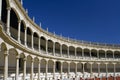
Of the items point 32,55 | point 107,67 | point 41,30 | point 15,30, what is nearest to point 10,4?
point 15,30

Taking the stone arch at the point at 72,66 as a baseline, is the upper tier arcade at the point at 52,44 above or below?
above

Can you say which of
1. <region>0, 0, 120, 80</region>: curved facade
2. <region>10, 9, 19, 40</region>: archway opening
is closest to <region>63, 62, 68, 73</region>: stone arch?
<region>0, 0, 120, 80</region>: curved facade

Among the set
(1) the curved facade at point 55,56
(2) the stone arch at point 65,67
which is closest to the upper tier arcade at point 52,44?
(1) the curved facade at point 55,56

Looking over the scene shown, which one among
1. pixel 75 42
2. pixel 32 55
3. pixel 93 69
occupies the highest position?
pixel 75 42

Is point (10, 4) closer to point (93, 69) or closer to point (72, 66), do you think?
point (72, 66)

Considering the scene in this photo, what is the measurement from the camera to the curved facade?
2625 cm

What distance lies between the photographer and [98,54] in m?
49.8

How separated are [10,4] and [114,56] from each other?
40.3 meters

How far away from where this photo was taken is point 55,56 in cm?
3731

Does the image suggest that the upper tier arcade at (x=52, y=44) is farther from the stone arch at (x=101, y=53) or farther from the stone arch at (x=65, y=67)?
the stone arch at (x=65, y=67)

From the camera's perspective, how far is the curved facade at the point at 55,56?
26250 mm

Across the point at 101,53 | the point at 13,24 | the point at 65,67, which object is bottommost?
the point at 65,67

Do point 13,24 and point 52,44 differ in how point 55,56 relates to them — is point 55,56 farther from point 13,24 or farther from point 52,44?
point 13,24

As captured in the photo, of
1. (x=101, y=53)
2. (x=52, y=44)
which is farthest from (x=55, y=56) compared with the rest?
(x=101, y=53)
